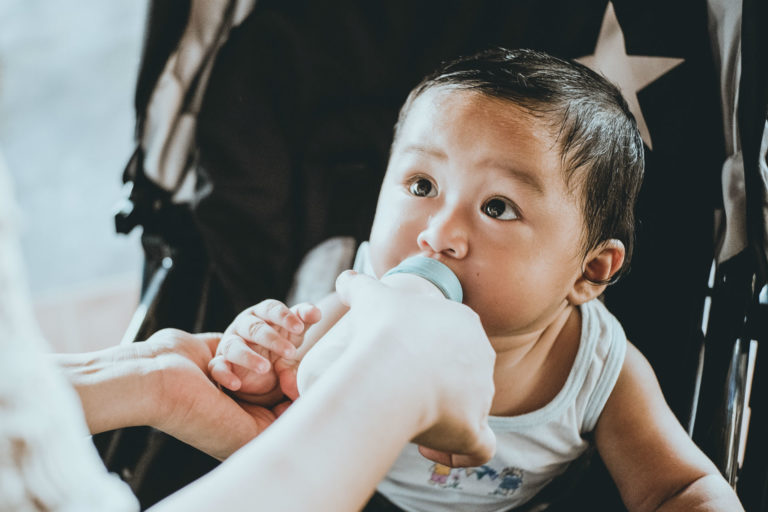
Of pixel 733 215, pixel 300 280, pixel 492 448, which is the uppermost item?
pixel 733 215

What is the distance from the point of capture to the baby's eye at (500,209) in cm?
64

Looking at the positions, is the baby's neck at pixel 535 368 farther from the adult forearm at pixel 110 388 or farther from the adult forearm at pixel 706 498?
the adult forearm at pixel 110 388

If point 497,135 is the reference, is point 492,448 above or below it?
below

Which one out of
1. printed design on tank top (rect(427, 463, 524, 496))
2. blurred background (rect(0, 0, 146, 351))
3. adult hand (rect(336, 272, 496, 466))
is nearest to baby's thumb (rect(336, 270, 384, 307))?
adult hand (rect(336, 272, 496, 466))

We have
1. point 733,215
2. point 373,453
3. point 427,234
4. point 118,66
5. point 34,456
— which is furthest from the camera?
point 118,66

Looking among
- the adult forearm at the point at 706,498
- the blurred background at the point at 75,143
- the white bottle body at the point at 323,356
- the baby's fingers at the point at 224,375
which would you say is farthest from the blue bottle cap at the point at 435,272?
the blurred background at the point at 75,143

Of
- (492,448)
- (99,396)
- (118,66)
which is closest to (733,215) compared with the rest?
(492,448)

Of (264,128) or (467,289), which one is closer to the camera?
(467,289)

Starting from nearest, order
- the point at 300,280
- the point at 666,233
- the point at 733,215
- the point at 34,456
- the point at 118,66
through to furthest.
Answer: the point at 34,456 → the point at 733,215 → the point at 666,233 → the point at 300,280 → the point at 118,66

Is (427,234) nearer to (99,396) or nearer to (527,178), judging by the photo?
(527,178)

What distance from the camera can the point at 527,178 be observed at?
64 centimetres

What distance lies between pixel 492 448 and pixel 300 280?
0.58 m

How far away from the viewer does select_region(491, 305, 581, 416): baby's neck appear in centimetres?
76

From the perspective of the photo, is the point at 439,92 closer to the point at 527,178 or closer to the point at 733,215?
the point at 527,178
